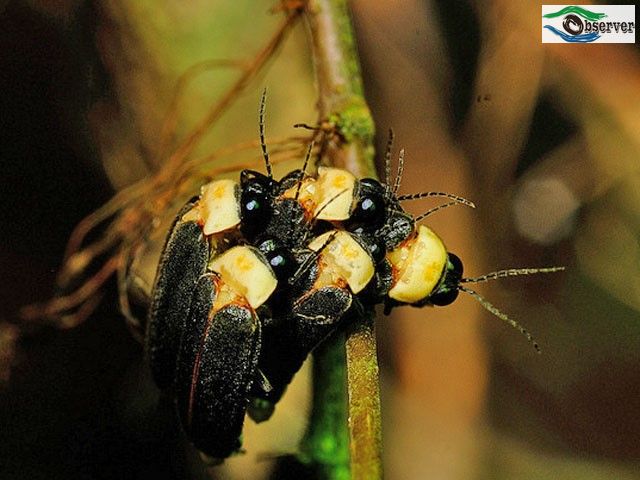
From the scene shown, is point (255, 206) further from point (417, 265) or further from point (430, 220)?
point (430, 220)

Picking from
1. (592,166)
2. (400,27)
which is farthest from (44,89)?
(592,166)

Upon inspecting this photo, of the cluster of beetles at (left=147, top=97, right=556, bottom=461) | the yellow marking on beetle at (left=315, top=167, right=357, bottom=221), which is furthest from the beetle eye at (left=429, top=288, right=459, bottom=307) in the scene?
the yellow marking on beetle at (left=315, top=167, right=357, bottom=221)

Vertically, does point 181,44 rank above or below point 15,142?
above

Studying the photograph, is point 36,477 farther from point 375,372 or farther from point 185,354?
point 375,372

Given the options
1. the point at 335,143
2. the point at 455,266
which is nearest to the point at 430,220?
the point at 335,143

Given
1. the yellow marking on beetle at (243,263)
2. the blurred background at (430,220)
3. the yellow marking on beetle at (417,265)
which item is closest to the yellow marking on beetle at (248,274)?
the yellow marking on beetle at (243,263)

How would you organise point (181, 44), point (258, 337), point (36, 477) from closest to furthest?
point (258, 337), point (36, 477), point (181, 44)
